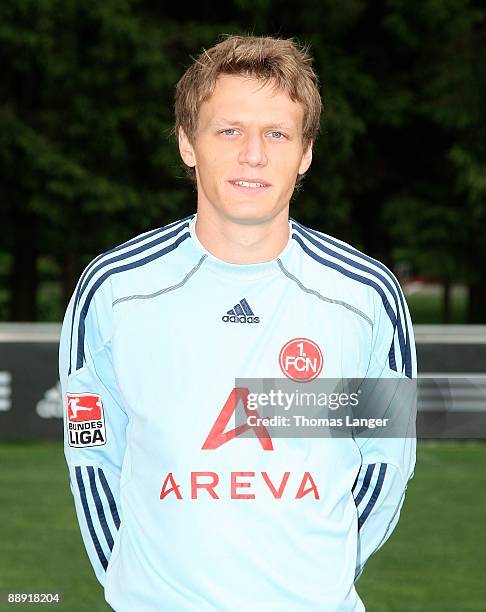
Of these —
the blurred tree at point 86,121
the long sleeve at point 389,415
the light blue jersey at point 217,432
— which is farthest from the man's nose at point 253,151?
the blurred tree at point 86,121

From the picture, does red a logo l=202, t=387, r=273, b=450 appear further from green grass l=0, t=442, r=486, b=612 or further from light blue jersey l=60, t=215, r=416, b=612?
green grass l=0, t=442, r=486, b=612

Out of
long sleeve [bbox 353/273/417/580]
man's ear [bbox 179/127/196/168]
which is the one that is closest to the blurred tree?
man's ear [bbox 179/127/196/168]

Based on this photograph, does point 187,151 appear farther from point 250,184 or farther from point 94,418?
point 94,418

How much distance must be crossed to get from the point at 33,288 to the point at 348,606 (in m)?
19.1

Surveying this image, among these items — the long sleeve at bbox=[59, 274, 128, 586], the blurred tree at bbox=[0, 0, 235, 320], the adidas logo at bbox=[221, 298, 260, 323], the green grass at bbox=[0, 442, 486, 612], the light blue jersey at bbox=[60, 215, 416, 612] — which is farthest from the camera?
the blurred tree at bbox=[0, 0, 235, 320]

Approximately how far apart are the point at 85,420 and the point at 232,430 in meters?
0.37

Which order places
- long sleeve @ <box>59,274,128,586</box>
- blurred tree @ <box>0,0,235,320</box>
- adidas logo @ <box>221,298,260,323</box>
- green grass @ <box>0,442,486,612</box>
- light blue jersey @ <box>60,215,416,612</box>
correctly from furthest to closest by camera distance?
blurred tree @ <box>0,0,235,320</box>
green grass @ <box>0,442,486,612</box>
long sleeve @ <box>59,274,128,586</box>
adidas logo @ <box>221,298,260,323</box>
light blue jersey @ <box>60,215,416,612</box>

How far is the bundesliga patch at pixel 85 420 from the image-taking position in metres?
2.53

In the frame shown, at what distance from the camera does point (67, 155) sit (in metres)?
18.8

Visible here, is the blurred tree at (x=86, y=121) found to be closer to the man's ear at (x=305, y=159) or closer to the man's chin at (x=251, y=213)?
the man's ear at (x=305, y=159)

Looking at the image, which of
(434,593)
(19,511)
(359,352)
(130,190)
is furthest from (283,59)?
(130,190)

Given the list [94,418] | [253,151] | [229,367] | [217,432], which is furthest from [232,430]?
[253,151]

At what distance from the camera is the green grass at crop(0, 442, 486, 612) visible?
21.9 ft

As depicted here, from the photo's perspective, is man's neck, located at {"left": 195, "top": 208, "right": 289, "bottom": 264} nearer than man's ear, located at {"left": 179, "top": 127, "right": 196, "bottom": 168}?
Yes
